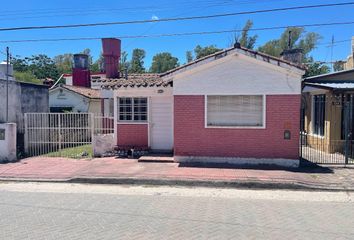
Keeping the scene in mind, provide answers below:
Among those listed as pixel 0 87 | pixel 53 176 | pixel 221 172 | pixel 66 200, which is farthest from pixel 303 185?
pixel 0 87

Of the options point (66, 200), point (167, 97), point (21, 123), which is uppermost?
point (167, 97)

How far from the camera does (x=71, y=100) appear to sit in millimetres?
26422

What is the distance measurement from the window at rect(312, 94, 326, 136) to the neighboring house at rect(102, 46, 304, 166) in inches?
174

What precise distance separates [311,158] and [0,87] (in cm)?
1269

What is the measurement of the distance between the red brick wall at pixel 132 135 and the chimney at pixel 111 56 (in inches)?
203

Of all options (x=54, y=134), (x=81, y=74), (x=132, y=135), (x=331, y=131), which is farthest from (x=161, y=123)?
(x=81, y=74)

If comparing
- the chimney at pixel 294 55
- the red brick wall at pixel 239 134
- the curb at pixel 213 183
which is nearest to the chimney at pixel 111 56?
the red brick wall at pixel 239 134

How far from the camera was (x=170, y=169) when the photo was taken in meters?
11.7

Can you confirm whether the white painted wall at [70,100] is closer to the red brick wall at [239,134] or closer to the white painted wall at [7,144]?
the white painted wall at [7,144]

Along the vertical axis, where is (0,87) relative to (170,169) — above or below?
above

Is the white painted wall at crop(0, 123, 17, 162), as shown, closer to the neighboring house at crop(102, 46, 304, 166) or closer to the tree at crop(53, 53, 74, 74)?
the neighboring house at crop(102, 46, 304, 166)

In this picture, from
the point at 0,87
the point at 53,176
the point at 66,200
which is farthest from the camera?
the point at 0,87

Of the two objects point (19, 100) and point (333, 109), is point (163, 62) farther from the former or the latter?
point (333, 109)

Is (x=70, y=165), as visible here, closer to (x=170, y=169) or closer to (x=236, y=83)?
(x=170, y=169)
